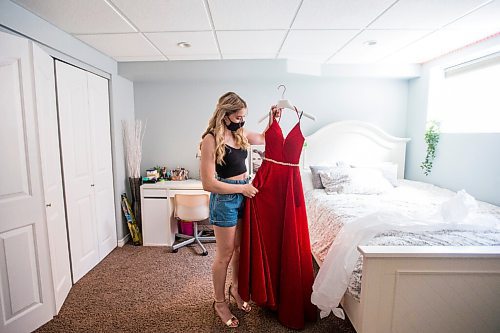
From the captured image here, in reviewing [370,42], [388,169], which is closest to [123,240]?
[388,169]

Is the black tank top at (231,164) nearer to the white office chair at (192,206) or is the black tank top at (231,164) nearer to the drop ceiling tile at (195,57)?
the white office chair at (192,206)

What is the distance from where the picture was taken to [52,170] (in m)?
1.85

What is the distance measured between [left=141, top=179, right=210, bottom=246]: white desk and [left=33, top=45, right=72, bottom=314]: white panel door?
3.15 ft

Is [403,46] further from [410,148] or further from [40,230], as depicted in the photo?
[40,230]

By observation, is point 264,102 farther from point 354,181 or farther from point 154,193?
point 154,193

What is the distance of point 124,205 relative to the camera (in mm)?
2994

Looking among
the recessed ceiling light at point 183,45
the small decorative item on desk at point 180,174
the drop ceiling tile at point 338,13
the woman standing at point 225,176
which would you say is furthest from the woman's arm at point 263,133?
the small decorative item on desk at point 180,174

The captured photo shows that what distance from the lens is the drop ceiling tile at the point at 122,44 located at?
86.2 inches

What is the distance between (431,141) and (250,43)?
2361 millimetres

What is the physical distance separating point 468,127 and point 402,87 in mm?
988

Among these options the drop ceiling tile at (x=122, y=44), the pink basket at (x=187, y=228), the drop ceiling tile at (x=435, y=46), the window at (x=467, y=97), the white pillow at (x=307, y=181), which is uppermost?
the drop ceiling tile at (x=435, y=46)

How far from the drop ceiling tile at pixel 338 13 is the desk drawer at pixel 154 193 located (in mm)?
2222

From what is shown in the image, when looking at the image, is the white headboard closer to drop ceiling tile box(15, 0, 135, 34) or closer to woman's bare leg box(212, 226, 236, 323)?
woman's bare leg box(212, 226, 236, 323)

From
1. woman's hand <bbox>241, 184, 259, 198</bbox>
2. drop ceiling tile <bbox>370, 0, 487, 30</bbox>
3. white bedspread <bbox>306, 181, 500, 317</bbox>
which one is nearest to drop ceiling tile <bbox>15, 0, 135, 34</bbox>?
woman's hand <bbox>241, 184, 259, 198</bbox>
